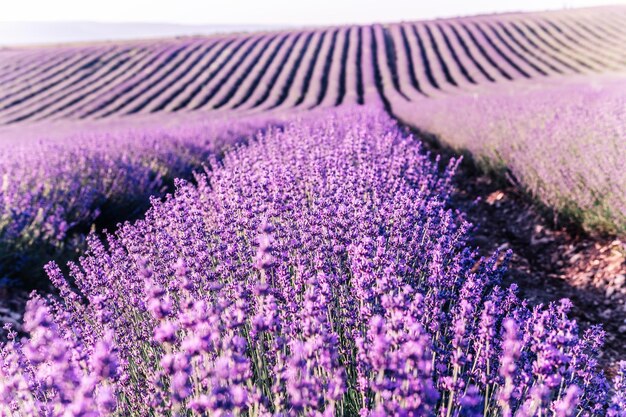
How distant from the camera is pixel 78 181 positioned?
527cm

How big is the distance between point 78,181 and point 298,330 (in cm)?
428

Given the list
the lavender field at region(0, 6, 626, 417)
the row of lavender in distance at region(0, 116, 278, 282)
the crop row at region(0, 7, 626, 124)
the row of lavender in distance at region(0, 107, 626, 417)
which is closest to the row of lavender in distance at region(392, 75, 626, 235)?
the lavender field at region(0, 6, 626, 417)

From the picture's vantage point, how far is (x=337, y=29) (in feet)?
96.0

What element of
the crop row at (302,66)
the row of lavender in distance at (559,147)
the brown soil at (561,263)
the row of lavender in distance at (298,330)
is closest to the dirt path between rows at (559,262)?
the brown soil at (561,263)

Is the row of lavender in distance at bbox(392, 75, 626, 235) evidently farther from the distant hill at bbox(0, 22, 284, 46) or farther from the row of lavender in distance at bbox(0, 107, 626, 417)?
the distant hill at bbox(0, 22, 284, 46)

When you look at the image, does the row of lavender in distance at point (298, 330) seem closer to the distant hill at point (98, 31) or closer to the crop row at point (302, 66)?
the crop row at point (302, 66)

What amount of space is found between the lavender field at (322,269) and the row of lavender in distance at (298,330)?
0.04ft

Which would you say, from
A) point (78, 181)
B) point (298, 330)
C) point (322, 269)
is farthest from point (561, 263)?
point (78, 181)

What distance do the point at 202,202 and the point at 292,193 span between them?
0.99 m

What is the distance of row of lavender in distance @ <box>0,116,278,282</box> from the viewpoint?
414 centimetres

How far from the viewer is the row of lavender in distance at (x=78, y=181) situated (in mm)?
4141

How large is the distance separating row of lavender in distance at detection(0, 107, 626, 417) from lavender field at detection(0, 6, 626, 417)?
0.04 feet

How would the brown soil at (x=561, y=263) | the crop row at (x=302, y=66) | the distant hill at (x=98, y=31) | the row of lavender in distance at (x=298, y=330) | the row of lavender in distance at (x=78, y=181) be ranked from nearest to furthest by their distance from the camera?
the row of lavender in distance at (x=298, y=330)
the brown soil at (x=561, y=263)
the row of lavender in distance at (x=78, y=181)
the crop row at (x=302, y=66)
the distant hill at (x=98, y=31)

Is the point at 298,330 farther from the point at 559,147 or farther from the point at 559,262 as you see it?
the point at 559,147
